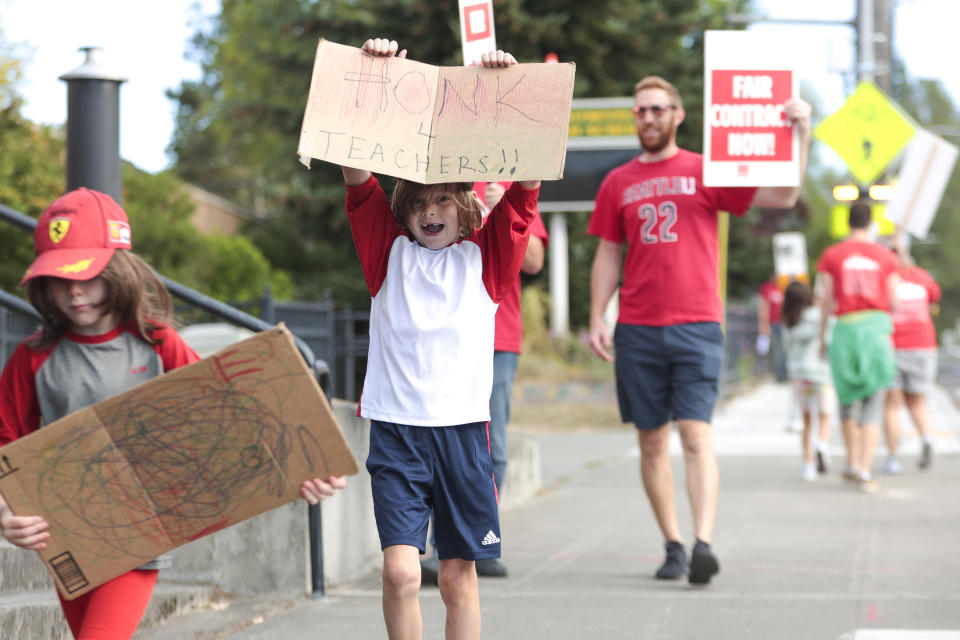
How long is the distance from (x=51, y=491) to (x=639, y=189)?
3345 mm

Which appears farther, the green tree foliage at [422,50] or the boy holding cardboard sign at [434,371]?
the green tree foliage at [422,50]

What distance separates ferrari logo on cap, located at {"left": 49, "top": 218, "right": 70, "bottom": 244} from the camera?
10.0 ft

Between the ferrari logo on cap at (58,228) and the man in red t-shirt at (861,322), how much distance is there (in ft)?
22.2

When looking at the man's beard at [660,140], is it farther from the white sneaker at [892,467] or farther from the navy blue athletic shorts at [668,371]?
the white sneaker at [892,467]

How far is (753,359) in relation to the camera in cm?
2634

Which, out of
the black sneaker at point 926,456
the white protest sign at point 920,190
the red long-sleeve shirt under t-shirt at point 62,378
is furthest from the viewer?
the white protest sign at point 920,190

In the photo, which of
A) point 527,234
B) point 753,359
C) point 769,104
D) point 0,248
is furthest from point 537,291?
point 527,234

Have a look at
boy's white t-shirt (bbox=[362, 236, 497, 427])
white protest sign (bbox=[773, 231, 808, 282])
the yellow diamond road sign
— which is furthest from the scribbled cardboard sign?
white protest sign (bbox=[773, 231, 808, 282])

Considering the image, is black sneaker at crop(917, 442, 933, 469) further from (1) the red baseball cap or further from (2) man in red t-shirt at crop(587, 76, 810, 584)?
(1) the red baseball cap

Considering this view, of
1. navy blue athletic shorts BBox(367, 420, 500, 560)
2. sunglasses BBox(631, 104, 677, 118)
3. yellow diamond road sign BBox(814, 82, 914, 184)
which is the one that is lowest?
navy blue athletic shorts BBox(367, 420, 500, 560)

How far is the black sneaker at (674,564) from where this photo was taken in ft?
18.6

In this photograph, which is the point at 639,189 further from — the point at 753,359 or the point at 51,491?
the point at 753,359

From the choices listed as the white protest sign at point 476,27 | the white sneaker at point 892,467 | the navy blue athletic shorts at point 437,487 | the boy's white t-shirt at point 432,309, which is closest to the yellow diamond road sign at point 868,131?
the white sneaker at point 892,467

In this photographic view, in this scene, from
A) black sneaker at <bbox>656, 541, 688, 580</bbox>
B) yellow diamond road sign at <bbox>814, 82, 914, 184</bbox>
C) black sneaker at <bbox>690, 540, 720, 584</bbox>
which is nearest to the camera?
black sneaker at <bbox>690, 540, 720, 584</bbox>
